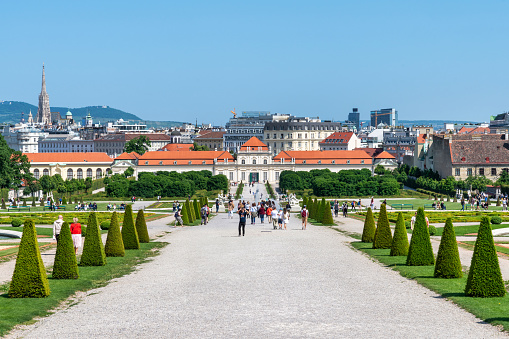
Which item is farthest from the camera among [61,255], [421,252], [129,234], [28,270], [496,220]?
[496,220]

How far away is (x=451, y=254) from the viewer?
20.9 meters

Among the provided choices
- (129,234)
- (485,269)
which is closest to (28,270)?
(485,269)

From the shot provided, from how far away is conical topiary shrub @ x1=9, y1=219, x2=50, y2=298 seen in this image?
17750 millimetres

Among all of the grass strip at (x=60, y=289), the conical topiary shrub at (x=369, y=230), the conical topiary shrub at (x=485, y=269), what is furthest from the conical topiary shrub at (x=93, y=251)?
the conical topiary shrub at (x=369, y=230)

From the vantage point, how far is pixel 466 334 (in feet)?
47.9

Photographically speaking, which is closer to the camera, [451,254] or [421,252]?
[451,254]

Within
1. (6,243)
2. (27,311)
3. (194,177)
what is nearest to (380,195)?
(194,177)

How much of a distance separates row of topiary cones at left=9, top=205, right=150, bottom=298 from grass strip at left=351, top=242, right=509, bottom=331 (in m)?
9.31

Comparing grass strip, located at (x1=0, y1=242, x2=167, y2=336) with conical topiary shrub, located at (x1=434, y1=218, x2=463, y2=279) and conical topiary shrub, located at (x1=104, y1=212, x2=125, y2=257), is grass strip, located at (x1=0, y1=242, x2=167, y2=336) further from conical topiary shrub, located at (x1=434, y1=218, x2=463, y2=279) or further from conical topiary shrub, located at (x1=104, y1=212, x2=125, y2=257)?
conical topiary shrub, located at (x1=434, y1=218, x2=463, y2=279)

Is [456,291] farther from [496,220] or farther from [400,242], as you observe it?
[496,220]

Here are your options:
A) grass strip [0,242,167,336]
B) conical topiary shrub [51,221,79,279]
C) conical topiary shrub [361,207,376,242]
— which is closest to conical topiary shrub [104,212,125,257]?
grass strip [0,242,167,336]

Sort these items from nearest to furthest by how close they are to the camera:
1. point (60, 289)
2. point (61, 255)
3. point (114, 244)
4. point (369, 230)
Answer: point (60, 289) < point (61, 255) < point (114, 244) < point (369, 230)

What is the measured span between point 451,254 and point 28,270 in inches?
440

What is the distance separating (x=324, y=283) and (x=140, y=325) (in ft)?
21.7
